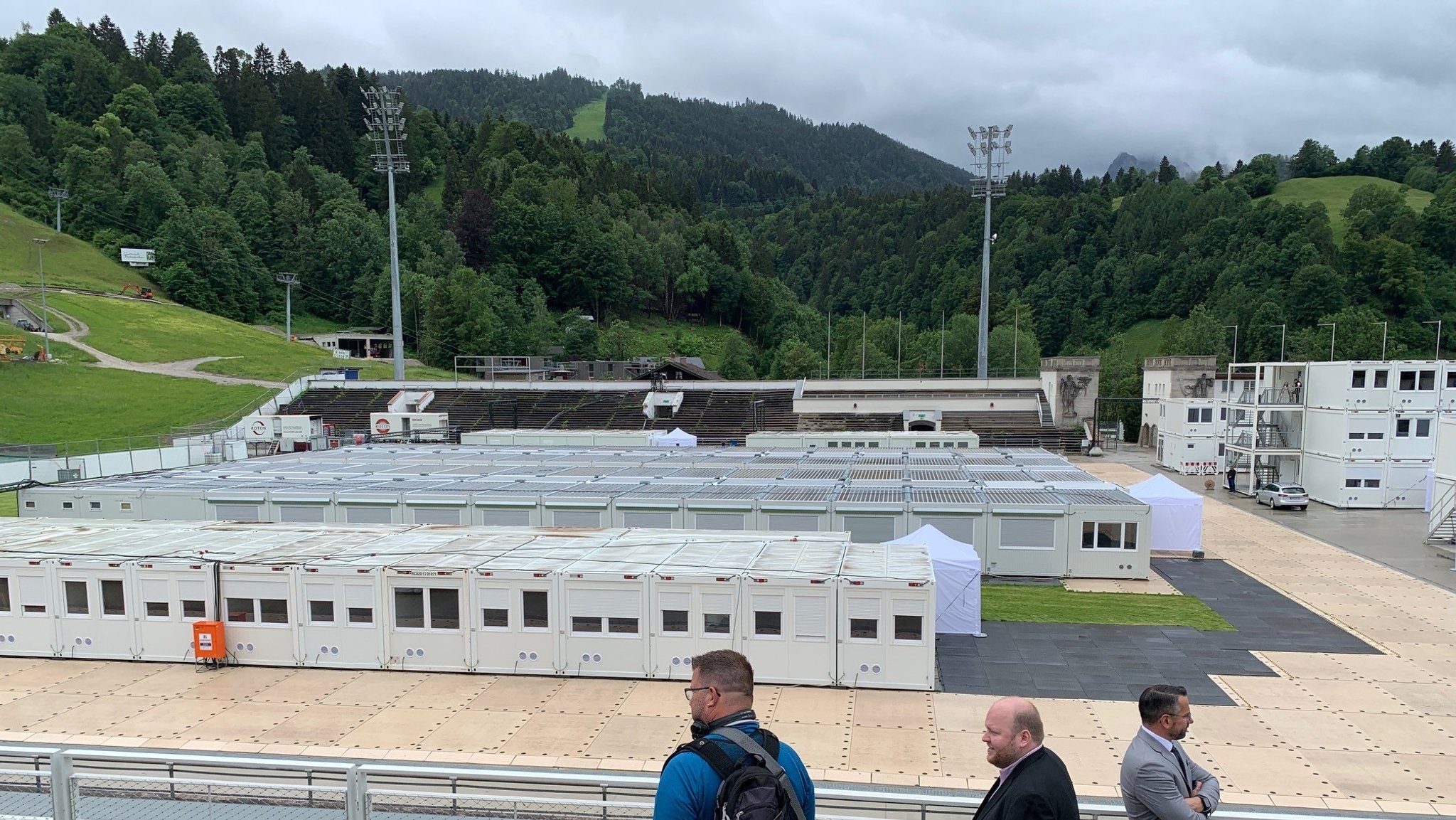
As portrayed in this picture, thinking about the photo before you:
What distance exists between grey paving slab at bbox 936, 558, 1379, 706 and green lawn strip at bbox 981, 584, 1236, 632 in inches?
13.3

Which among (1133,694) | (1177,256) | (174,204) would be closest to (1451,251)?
(1177,256)

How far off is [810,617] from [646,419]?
43.6 m

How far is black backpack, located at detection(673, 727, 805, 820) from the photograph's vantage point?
131 inches

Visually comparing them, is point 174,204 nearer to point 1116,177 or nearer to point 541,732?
point 541,732

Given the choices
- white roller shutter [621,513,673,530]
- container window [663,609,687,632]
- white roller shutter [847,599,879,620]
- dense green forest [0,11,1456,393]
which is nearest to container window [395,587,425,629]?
container window [663,609,687,632]

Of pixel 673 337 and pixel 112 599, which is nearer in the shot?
pixel 112 599

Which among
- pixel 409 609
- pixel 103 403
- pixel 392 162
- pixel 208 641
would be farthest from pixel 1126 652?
pixel 392 162

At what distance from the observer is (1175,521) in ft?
86.3

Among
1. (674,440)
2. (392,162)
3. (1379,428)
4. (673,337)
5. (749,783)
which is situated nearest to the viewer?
(749,783)

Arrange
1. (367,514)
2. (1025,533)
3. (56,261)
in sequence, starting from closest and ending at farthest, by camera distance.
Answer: (1025,533) → (367,514) → (56,261)

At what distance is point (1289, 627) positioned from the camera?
61.9ft

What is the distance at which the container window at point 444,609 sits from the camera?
15.6 metres

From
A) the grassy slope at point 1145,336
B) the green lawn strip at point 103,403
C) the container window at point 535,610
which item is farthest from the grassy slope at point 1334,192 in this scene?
the container window at point 535,610

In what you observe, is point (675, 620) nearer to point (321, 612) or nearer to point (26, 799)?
point (321, 612)
